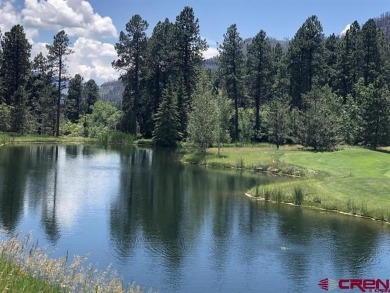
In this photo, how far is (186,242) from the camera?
28859 millimetres

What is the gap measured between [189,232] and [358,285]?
1184 centimetres

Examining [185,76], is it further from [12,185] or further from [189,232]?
[189,232]

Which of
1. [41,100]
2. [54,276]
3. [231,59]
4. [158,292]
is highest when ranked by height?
[231,59]

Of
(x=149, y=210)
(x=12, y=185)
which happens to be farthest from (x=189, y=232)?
(x=12, y=185)

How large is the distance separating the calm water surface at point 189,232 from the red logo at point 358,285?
0.55 m

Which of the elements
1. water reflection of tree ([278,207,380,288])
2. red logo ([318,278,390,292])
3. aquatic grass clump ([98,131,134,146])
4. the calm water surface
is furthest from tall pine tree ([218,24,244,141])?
red logo ([318,278,390,292])

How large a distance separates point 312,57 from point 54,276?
330ft

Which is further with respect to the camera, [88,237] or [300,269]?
[88,237]

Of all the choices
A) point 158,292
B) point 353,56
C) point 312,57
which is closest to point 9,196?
point 158,292

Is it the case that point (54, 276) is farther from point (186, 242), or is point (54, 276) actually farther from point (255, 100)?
point (255, 100)

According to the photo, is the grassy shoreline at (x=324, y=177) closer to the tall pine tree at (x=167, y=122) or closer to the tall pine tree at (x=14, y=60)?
the tall pine tree at (x=167, y=122)

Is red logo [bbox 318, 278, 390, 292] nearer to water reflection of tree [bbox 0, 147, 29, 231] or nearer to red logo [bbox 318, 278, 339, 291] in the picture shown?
red logo [bbox 318, 278, 339, 291]

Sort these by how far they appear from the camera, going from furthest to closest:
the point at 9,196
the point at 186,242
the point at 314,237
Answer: the point at 9,196 → the point at 314,237 → the point at 186,242

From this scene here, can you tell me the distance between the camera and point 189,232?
Result: 31.2m
